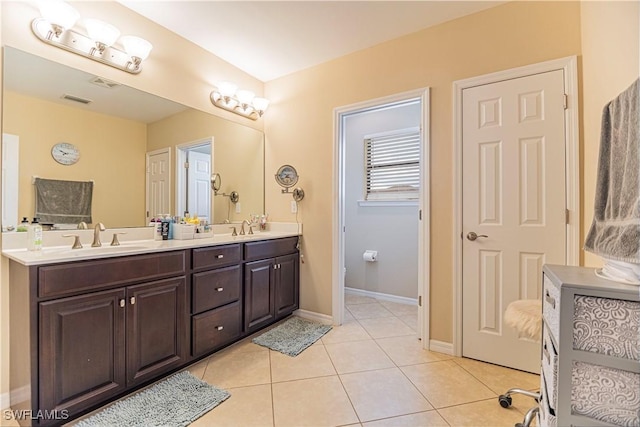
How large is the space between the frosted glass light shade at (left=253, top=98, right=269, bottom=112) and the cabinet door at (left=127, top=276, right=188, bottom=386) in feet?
6.45

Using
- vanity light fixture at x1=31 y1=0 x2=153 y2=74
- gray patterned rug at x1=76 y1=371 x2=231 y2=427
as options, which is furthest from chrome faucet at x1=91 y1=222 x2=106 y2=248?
vanity light fixture at x1=31 y1=0 x2=153 y2=74

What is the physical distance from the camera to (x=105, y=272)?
58.7 inches

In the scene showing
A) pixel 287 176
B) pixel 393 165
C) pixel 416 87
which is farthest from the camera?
pixel 393 165

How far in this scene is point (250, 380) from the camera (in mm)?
1797

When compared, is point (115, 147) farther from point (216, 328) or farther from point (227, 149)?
point (216, 328)

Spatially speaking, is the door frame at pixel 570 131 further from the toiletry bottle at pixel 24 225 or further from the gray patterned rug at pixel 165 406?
the toiletry bottle at pixel 24 225

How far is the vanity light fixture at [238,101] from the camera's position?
107 inches

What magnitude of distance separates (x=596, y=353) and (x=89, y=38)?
301cm

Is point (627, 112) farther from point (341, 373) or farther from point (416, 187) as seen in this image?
point (416, 187)

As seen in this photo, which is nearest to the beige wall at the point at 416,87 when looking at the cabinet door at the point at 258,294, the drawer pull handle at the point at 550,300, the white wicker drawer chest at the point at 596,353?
the cabinet door at the point at 258,294

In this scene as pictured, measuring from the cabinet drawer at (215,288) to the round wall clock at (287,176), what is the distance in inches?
42.1

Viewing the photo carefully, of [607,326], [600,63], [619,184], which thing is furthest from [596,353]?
[600,63]

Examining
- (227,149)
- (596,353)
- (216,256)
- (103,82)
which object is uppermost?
(103,82)

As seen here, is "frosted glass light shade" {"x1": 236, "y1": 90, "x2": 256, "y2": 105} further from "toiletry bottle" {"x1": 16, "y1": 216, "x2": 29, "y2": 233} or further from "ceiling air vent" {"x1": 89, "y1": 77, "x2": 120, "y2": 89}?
"toiletry bottle" {"x1": 16, "y1": 216, "x2": 29, "y2": 233}
